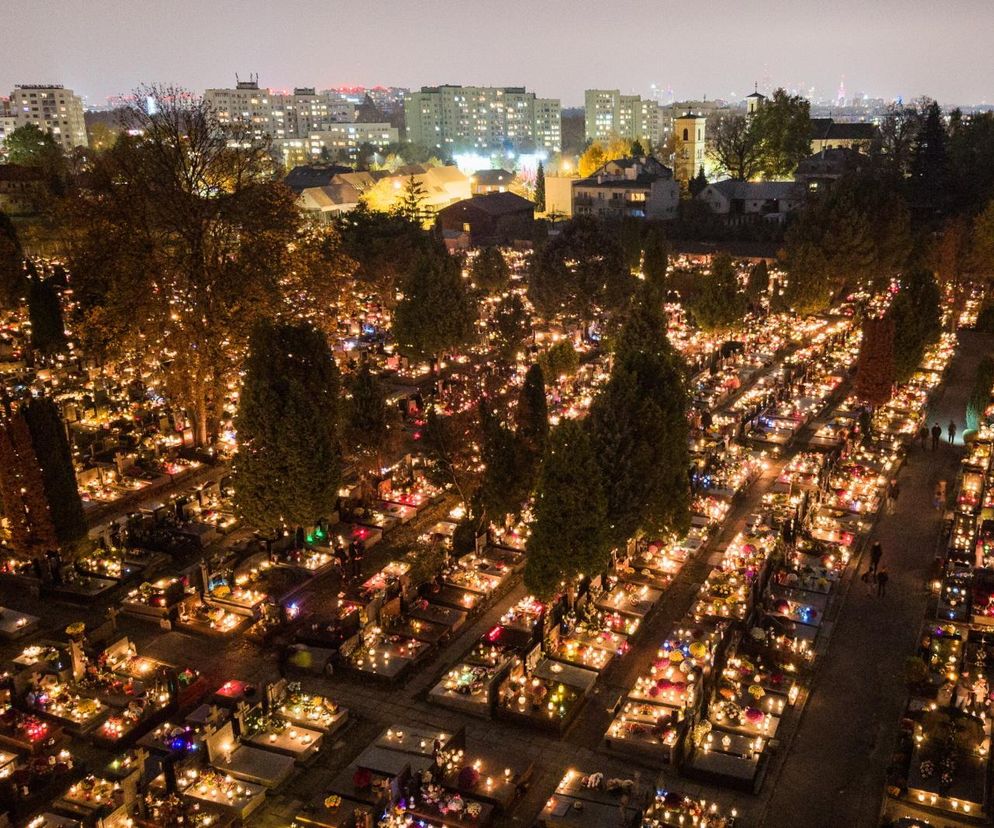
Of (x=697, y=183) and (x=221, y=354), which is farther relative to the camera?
(x=697, y=183)

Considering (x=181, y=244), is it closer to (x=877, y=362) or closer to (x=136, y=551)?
(x=136, y=551)

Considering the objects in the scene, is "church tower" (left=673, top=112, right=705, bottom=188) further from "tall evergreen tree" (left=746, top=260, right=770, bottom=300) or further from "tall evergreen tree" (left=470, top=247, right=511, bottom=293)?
"tall evergreen tree" (left=470, top=247, right=511, bottom=293)

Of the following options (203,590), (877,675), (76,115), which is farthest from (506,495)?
(76,115)

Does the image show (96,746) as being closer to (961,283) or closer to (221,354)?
(221,354)

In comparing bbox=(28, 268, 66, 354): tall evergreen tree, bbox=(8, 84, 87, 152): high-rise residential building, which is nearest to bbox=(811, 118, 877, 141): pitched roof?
bbox=(28, 268, 66, 354): tall evergreen tree

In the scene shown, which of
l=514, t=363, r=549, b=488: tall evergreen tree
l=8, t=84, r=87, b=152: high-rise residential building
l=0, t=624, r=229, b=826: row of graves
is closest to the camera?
l=0, t=624, r=229, b=826: row of graves

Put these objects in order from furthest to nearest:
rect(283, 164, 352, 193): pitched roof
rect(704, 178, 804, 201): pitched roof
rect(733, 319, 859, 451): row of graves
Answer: rect(283, 164, 352, 193): pitched roof
rect(704, 178, 804, 201): pitched roof
rect(733, 319, 859, 451): row of graves
